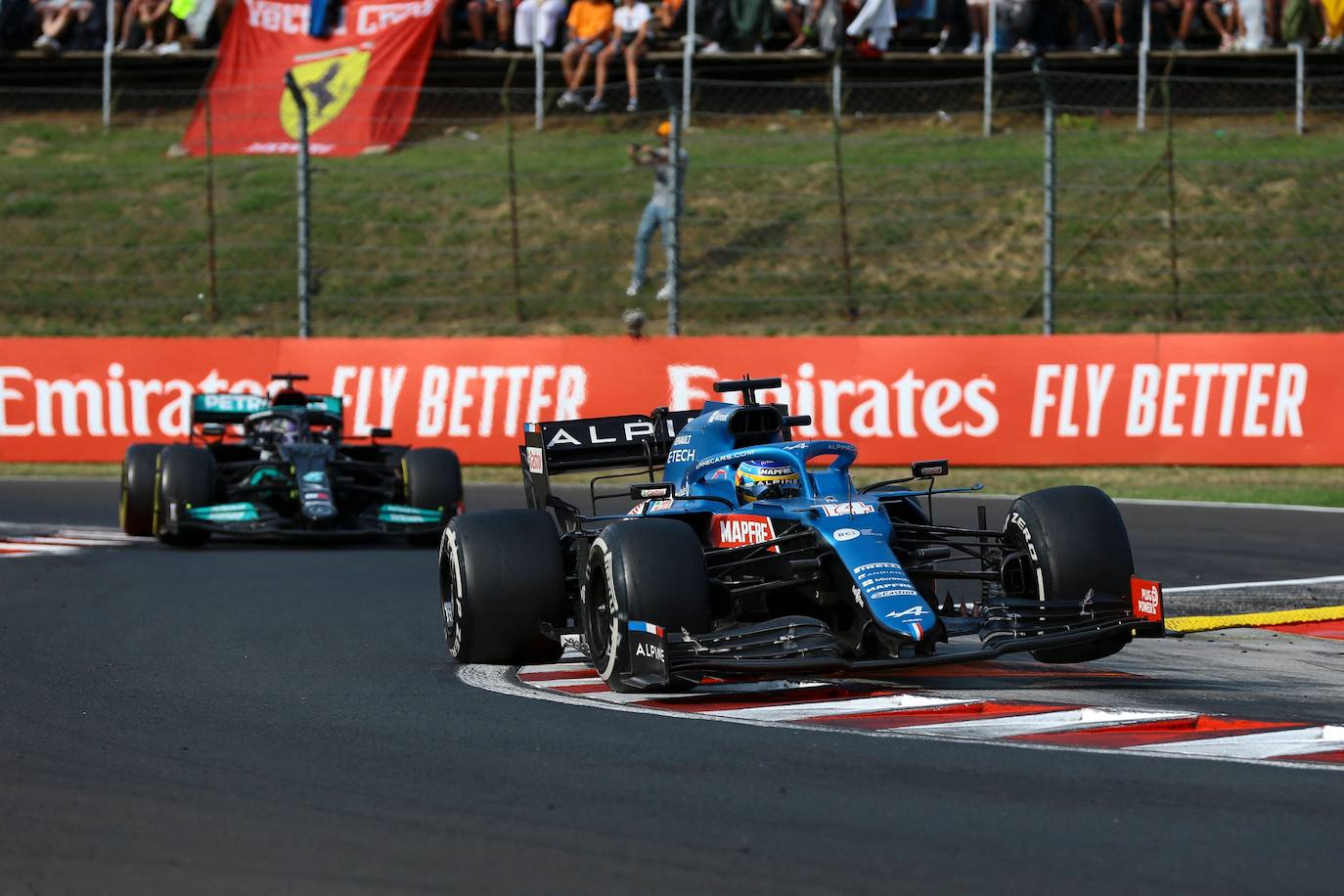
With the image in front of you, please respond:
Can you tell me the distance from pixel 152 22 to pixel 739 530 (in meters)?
22.2

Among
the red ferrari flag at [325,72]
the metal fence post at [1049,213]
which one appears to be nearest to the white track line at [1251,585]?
the metal fence post at [1049,213]

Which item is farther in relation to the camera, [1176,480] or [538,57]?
[538,57]

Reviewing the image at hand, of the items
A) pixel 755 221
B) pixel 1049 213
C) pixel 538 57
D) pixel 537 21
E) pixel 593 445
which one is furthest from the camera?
pixel 537 21

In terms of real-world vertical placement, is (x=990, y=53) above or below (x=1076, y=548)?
above

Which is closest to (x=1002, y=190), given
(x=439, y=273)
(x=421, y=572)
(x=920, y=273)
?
(x=920, y=273)

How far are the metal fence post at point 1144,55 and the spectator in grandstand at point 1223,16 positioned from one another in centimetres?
78

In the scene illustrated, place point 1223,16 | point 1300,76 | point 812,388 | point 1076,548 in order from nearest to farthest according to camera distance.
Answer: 1. point 1076,548
2. point 812,388
3. point 1300,76
4. point 1223,16

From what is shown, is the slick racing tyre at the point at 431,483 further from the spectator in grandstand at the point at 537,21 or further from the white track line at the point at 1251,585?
the spectator in grandstand at the point at 537,21

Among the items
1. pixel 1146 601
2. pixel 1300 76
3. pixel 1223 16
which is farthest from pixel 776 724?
pixel 1223 16

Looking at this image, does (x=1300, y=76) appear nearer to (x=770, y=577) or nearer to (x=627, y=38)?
(x=627, y=38)

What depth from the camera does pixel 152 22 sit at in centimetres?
2820

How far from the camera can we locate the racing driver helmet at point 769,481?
28.0ft

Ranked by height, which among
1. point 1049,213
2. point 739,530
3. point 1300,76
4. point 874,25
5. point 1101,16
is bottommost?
point 739,530

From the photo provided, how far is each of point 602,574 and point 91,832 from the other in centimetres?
304
